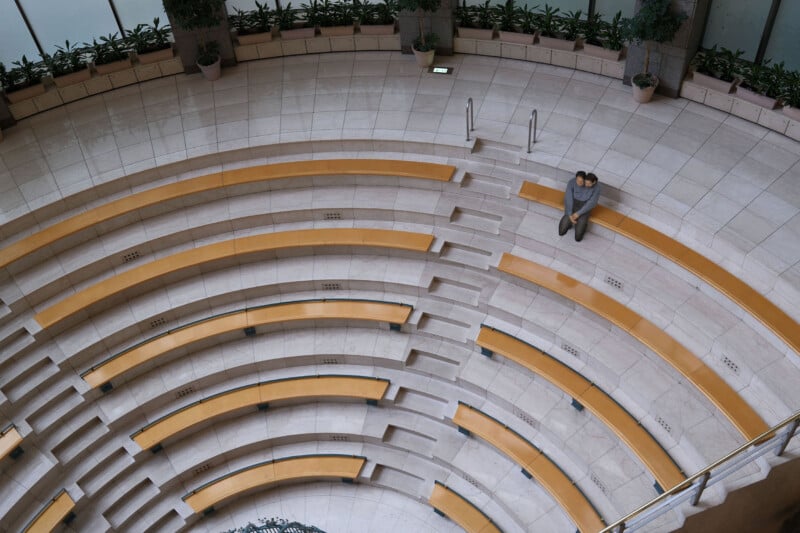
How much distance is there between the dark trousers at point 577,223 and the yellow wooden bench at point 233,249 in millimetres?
2418

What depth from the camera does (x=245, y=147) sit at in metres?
13.5

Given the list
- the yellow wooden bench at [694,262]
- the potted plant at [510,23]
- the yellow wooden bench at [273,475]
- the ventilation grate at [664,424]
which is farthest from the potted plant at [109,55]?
the ventilation grate at [664,424]

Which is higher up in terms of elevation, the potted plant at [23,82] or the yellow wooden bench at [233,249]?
the potted plant at [23,82]

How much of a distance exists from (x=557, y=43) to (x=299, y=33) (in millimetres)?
5857

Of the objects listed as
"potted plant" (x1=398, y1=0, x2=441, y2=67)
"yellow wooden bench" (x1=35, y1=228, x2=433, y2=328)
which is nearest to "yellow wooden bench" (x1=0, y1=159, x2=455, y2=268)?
"yellow wooden bench" (x1=35, y1=228, x2=433, y2=328)

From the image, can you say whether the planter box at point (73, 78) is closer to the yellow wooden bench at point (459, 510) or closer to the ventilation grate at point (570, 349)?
the yellow wooden bench at point (459, 510)

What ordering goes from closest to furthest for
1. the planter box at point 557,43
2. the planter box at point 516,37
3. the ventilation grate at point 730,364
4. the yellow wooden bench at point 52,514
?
the ventilation grate at point 730,364 → the yellow wooden bench at point 52,514 → the planter box at point 557,43 → the planter box at point 516,37

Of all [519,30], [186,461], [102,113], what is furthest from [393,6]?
[186,461]

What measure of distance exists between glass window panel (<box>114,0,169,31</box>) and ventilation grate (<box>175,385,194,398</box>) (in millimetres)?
8549

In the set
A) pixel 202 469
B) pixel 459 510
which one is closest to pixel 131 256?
pixel 202 469

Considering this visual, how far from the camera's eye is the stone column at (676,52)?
40.2 ft

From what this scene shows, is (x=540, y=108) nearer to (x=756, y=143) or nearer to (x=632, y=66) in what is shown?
(x=632, y=66)

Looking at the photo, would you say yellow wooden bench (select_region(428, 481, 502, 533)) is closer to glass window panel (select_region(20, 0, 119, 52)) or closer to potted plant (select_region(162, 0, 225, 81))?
potted plant (select_region(162, 0, 225, 81))

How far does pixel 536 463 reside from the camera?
10781 millimetres
